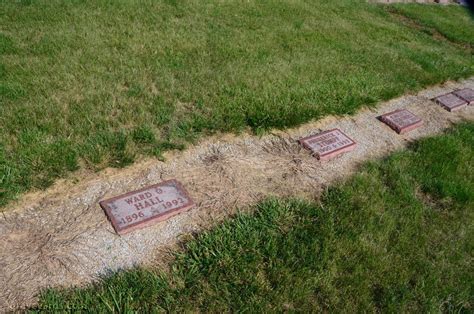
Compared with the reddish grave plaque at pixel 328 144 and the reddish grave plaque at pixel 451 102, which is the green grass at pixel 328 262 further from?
the reddish grave plaque at pixel 451 102

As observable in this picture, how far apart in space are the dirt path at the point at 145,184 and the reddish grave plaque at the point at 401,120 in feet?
0.50

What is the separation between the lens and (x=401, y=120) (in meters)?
5.47

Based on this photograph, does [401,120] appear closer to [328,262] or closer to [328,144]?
[328,144]

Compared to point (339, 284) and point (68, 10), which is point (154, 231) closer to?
point (339, 284)

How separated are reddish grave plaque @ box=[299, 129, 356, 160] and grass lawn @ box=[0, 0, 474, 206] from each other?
16.5 inches

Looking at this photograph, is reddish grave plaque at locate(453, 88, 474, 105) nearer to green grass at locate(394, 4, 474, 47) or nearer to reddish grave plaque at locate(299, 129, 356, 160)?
reddish grave plaque at locate(299, 129, 356, 160)

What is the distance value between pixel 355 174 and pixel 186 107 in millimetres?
2109

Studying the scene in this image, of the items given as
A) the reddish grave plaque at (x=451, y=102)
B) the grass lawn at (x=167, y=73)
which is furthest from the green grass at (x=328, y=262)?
the reddish grave plaque at (x=451, y=102)

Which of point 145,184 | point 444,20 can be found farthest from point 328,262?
point 444,20

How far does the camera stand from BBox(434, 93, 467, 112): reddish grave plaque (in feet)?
20.5

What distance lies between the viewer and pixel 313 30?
8.28 metres

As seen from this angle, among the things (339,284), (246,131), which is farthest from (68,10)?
(339,284)

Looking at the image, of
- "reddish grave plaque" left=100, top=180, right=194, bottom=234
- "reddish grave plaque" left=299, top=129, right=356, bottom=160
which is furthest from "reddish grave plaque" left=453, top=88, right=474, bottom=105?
"reddish grave plaque" left=100, top=180, right=194, bottom=234

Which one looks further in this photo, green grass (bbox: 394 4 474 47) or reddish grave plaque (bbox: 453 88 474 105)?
green grass (bbox: 394 4 474 47)
